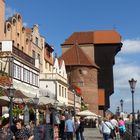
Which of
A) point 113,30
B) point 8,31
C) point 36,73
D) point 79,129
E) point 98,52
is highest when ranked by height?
point 113,30

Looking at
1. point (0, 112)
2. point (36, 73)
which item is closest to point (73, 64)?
point (36, 73)

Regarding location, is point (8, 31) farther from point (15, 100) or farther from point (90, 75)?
point (90, 75)

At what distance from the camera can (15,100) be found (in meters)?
26.0

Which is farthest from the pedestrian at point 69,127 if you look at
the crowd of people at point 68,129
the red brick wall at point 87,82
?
the red brick wall at point 87,82

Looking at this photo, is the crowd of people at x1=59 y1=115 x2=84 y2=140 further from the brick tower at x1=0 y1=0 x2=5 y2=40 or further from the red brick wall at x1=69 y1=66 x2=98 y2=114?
the red brick wall at x1=69 y1=66 x2=98 y2=114

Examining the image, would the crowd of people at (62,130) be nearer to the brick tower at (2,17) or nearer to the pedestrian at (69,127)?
the pedestrian at (69,127)

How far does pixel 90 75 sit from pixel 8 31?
5191cm

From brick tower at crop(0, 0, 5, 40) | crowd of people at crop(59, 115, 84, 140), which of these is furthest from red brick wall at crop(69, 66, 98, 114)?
crowd of people at crop(59, 115, 84, 140)

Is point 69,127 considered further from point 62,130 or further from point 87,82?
point 87,82

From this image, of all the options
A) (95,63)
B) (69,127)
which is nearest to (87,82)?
(95,63)

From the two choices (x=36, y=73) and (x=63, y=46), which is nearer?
(x=36, y=73)

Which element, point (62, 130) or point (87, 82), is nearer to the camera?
point (62, 130)

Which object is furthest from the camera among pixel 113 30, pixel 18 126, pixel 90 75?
pixel 113 30

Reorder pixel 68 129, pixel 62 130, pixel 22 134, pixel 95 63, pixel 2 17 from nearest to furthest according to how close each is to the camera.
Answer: pixel 22 134, pixel 68 129, pixel 62 130, pixel 2 17, pixel 95 63
